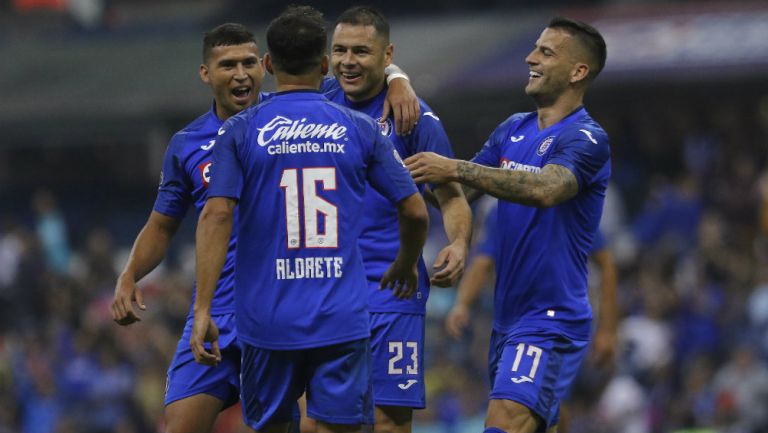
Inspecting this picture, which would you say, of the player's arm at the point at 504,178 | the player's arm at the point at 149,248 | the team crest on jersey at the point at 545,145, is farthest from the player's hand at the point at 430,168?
the player's arm at the point at 149,248

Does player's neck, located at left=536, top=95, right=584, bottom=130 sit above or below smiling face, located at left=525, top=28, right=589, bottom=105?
below

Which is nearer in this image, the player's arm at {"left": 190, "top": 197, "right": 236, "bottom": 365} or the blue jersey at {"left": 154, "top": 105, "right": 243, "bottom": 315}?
the player's arm at {"left": 190, "top": 197, "right": 236, "bottom": 365}

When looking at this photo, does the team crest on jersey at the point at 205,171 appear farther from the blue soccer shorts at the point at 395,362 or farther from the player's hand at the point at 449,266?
the player's hand at the point at 449,266

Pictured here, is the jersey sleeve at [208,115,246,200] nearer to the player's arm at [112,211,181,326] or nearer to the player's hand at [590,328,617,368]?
the player's arm at [112,211,181,326]

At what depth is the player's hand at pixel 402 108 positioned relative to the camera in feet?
27.2

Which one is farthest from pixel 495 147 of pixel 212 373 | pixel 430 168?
pixel 212 373

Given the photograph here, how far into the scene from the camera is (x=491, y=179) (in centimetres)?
789

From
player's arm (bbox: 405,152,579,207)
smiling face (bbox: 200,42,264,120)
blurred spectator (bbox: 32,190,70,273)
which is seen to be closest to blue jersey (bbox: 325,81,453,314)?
player's arm (bbox: 405,152,579,207)

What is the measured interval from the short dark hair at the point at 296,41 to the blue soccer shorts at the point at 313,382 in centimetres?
126

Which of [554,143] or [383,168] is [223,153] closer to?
[383,168]

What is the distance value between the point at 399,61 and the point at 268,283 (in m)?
15.2

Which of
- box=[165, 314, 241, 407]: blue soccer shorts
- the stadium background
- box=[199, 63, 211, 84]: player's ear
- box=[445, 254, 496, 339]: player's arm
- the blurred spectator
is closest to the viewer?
box=[165, 314, 241, 407]: blue soccer shorts

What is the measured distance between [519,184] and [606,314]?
246 cm

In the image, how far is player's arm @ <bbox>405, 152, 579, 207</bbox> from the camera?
7695mm
